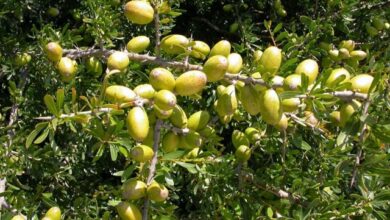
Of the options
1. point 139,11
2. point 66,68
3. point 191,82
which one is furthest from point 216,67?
point 66,68

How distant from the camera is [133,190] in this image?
1492 mm

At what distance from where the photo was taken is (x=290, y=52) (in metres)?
2.38

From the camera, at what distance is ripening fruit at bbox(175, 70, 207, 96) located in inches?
59.1

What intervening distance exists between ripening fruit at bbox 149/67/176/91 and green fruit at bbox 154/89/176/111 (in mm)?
39

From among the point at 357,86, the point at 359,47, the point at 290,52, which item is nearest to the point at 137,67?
the point at 290,52

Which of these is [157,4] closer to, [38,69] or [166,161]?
[166,161]

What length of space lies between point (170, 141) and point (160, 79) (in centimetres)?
23

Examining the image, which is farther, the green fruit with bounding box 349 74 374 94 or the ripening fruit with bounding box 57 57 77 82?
the ripening fruit with bounding box 57 57 77 82

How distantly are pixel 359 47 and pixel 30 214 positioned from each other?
2107 millimetres

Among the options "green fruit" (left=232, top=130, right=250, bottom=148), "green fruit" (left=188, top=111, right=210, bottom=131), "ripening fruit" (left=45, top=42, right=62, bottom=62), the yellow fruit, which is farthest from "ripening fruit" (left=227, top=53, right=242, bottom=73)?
"ripening fruit" (left=45, top=42, right=62, bottom=62)

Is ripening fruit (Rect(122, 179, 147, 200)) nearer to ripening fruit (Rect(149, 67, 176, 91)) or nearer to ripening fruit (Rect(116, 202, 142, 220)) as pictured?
ripening fruit (Rect(116, 202, 142, 220))

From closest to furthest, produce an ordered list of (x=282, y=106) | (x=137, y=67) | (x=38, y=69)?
1. (x=282, y=106)
2. (x=137, y=67)
3. (x=38, y=69)

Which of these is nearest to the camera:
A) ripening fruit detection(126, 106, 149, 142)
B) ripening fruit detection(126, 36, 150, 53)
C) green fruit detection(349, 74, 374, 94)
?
ripening fruit detection(126, 106, 149, 142)

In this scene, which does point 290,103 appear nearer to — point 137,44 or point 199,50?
point 199,50
